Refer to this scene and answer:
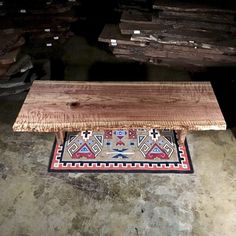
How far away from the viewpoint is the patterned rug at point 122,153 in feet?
8.96

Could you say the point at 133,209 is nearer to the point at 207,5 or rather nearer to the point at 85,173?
the point at 85,173

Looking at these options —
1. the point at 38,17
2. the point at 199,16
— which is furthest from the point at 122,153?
the point at 38,17

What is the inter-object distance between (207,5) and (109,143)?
79.9 inches

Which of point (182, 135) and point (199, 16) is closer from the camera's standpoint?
point (182, 135)

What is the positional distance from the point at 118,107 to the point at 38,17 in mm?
2456

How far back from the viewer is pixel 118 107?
2.53 meters

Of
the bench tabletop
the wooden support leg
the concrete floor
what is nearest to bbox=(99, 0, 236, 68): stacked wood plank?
the bench tabletop

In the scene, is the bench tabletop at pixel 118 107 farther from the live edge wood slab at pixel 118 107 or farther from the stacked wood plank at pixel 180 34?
the stacked wood plank at pixel 180 34

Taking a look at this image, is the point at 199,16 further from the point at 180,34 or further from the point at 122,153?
the point at 122,153

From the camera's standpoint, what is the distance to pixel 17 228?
2.28 meters

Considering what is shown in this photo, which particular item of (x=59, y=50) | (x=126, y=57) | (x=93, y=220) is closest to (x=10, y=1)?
(x=59, y=50)

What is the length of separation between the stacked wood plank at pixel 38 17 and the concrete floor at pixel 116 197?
6.45 ft

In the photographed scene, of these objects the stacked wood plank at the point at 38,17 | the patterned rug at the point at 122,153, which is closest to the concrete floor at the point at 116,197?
the patterned rug at the point at 122,153

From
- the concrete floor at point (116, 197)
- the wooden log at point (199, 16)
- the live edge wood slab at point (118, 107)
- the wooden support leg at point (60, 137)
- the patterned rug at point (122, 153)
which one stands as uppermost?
the wooden log at point (199, 16)
